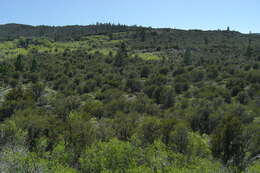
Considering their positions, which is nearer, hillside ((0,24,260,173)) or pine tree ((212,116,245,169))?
hillside ((0,24,260,173))

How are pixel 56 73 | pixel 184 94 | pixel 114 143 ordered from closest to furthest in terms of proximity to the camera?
pixel 114 143, pixel 184 94, pixel 56 73

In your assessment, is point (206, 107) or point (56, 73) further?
point (56, 73)

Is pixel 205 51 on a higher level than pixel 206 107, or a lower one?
higher

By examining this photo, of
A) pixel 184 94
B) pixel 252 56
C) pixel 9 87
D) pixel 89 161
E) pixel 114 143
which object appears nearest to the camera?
pixel 89 161

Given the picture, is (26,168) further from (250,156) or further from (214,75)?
(214,75)

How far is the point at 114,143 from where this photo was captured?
1130cm

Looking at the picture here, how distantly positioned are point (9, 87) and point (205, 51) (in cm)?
5131

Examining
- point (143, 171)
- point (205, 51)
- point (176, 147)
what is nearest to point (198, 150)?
point (176, 147)

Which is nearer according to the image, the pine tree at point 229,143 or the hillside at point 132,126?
the hillside at point 132,126

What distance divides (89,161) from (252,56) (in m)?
48.0

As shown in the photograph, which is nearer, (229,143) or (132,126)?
(229,143)

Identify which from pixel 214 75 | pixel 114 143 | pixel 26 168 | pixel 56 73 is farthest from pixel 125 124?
pixel 56 73

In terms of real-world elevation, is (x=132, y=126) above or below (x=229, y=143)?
below

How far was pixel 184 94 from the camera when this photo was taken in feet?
84.8
